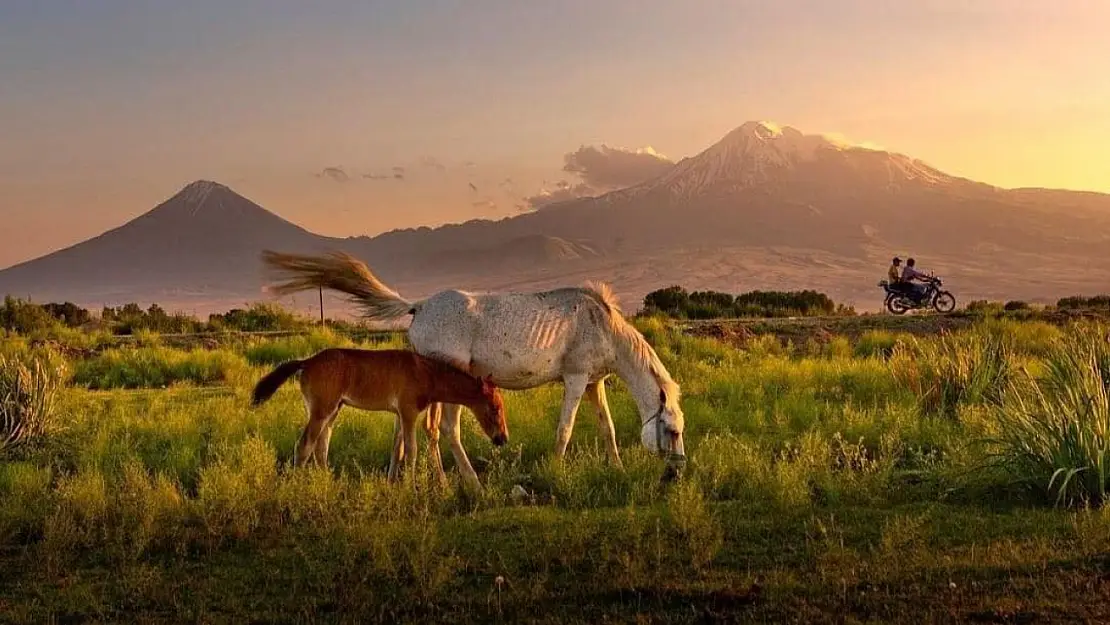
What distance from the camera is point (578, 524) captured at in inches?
285

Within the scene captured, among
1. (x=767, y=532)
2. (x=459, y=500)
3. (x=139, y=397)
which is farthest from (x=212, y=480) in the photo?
(x=139, y=397)

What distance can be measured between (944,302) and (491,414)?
30.0 m

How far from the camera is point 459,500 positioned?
8.36 meters

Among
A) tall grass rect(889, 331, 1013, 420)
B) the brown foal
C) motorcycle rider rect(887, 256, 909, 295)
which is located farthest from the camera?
motorcycle rider rect(887, 256, 909, 295)

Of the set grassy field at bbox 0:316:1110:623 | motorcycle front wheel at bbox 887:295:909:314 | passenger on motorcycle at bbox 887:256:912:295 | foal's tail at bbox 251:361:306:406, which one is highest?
passenger on motorcycle at bbox 887:256:912:295

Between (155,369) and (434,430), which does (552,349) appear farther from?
(155,369)

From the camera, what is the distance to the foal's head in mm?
8852

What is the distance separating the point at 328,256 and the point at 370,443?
90.5 inches

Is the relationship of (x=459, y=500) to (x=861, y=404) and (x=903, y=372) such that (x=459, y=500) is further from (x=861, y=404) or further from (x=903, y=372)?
(x=903, y=372)

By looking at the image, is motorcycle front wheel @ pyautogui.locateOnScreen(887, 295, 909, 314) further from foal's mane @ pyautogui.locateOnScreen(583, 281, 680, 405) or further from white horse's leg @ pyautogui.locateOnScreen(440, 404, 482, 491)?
white horse's leg @ pyautogui.locateOnScreen(440, 404, 482, 491)

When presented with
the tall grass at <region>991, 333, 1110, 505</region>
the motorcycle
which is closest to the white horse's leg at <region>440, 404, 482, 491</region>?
the tall grass at <region>991, 333, 1110, 505</region>

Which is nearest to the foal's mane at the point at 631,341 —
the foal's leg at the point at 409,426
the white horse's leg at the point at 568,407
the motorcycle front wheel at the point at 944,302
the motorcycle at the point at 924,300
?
the white horse's leg at the point at 568,407

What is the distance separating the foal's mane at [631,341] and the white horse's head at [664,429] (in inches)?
2.8

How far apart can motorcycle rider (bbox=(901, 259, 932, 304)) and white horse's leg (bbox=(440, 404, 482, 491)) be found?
2790 centimetres
